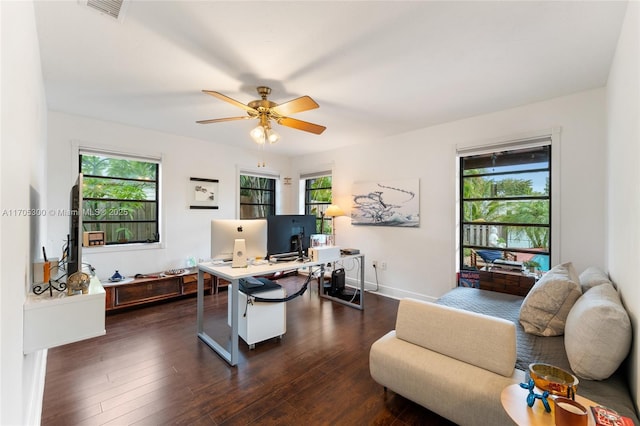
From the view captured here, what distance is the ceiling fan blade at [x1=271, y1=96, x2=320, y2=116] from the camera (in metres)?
2.30

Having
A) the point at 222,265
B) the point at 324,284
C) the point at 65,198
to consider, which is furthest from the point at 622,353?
the point at 65,198

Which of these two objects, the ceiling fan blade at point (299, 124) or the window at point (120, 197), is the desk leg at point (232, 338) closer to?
the ceiling fan blade at point (299, 124)

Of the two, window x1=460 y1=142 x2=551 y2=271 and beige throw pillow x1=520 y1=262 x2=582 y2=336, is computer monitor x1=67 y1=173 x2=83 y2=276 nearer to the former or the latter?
beige throw pillow x1=520 y1=262 x2=582 y2=336

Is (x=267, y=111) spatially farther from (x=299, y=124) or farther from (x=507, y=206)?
(x=507, y=206)

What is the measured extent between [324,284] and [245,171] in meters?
2.62

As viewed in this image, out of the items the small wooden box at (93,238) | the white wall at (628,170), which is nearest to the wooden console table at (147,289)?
the small wooden box at (93,238)

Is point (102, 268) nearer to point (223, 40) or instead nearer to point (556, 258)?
point (223, 40)

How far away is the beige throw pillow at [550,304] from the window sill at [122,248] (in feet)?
15.1

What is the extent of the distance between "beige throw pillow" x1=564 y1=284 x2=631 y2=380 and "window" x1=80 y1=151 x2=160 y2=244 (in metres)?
4.86

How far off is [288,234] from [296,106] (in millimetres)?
1412

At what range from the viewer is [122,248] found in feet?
12.6

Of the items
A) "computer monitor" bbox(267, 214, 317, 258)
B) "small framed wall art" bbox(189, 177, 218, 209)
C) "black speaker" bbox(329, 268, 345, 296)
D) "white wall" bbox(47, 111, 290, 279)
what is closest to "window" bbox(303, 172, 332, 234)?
"white wall" bbox(47, 111, 290, 279)

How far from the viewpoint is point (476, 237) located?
3627 mm

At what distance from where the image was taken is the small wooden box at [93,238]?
3582mm
